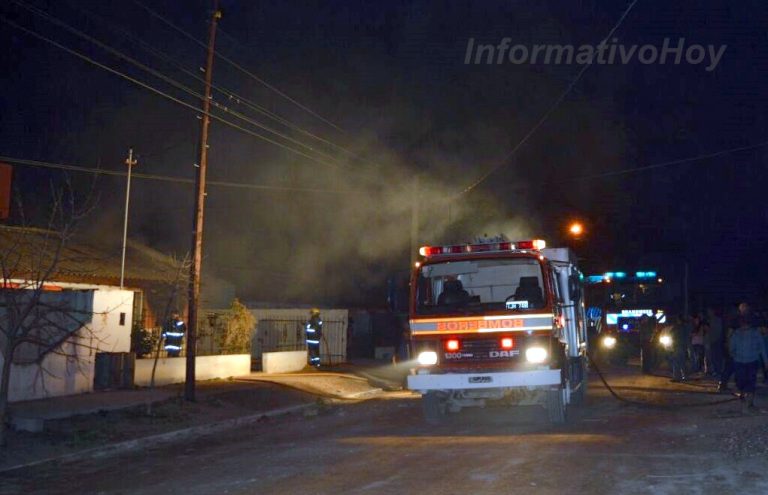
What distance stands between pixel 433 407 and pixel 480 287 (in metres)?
1.98

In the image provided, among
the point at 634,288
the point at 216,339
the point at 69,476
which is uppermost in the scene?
the point at 634,288

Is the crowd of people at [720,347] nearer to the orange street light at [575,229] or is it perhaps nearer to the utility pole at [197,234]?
the orange street light at [575,229]

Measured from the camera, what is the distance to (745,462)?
28.9 feet

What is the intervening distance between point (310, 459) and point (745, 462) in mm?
4752

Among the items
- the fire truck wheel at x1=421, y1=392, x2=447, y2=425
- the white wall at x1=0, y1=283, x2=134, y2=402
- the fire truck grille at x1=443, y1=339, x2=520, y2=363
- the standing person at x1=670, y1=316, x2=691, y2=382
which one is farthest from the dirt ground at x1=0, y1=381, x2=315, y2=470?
the standing person at x1=670, y1=316, x2=691, y2=382

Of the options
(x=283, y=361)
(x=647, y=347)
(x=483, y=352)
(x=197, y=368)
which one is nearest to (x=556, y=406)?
(x=483, y=352)

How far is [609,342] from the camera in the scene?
30.1 metres

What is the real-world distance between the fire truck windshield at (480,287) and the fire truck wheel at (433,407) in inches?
56.8

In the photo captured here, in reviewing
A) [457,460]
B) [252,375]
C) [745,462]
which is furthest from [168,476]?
[252,375]

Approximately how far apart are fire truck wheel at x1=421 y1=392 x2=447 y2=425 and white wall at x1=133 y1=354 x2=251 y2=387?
694 cm

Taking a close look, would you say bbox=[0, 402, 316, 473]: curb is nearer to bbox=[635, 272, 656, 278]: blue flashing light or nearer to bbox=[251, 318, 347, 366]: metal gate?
bbox=[251, 318, 347, 366]: metal gate

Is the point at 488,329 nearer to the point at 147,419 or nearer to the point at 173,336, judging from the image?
the point at 147,419

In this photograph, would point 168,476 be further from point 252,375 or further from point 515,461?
point 252,375

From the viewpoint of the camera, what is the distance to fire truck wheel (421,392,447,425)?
42.0 ft
